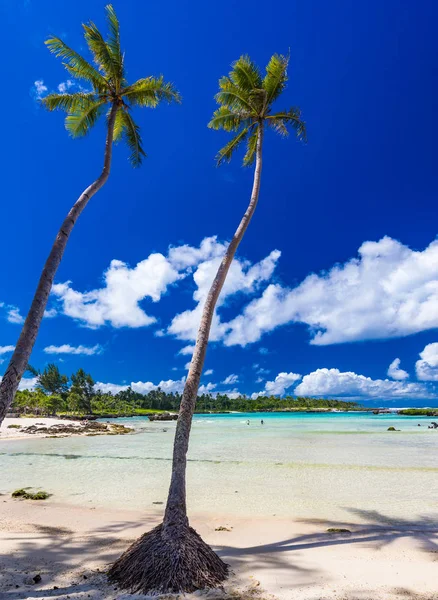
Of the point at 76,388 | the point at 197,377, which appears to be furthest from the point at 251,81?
the point at 76,388

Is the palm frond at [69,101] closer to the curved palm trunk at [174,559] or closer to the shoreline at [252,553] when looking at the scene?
Result: the curved palm trunk at [174,559]

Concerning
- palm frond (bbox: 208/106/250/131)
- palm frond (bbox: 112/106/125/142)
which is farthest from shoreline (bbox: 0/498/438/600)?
palm frond (bbox: 208/106/250/131)

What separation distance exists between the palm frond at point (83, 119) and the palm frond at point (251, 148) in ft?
14.9

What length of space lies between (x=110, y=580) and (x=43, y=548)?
269 centimetres

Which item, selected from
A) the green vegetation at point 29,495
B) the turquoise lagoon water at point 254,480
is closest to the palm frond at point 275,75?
the turquoise lagoon water at point 254,480

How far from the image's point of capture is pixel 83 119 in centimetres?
1001

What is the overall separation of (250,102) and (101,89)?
163 inches

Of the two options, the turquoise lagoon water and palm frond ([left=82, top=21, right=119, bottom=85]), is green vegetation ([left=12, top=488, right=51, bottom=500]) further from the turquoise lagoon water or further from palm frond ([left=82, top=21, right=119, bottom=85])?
palm frond ([left=82, top=21, right=119, bottom=85])

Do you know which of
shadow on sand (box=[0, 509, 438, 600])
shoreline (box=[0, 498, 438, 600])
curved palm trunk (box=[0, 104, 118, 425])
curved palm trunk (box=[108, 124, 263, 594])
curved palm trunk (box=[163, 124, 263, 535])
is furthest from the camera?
curved palm trunk (box=[163, 124, 263, 535])

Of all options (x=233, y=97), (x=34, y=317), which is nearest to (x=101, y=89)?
(x=233, y=97)

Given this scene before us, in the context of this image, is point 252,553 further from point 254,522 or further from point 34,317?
point 34,317

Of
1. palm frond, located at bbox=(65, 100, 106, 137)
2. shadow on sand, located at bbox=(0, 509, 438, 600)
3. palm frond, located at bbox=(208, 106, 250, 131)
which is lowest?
shadow on sand, located at bbox=(0, 509, 438, 600)

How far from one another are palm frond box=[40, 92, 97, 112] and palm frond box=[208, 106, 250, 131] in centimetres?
356

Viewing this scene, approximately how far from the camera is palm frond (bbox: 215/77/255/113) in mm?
10688
